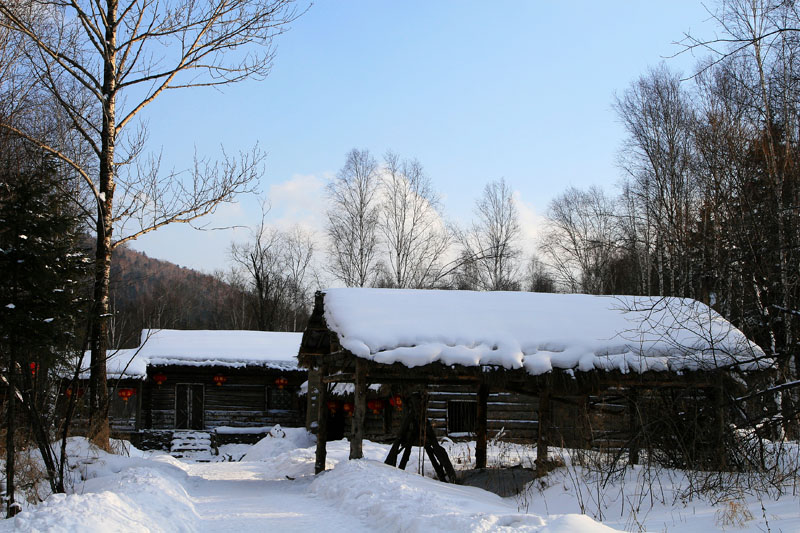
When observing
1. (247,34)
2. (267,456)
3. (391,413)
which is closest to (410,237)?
(391,413)

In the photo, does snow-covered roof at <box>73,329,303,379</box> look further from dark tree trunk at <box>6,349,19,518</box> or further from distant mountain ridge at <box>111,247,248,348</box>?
dark tree trunk at <box>6,349,19,518</box>

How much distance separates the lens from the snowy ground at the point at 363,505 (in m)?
6.41

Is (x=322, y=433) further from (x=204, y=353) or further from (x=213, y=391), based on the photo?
(x=213, y=391)

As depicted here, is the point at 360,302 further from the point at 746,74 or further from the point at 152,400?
the point at 152,400

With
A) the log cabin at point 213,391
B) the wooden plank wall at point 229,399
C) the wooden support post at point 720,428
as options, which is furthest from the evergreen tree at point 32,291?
the wooden plank wall at point 229,399

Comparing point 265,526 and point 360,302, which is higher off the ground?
point 360,302

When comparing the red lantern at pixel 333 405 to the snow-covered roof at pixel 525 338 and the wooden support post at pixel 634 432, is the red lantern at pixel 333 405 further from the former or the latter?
the wooden support post at pixel 634 432

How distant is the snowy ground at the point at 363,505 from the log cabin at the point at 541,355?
3.30ft

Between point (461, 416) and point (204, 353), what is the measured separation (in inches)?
418

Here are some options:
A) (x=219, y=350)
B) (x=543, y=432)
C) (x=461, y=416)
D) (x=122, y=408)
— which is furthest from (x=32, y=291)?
(x=122, y=408)

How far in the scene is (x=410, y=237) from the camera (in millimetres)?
32812

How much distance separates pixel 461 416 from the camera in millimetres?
24500

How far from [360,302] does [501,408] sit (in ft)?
38.7

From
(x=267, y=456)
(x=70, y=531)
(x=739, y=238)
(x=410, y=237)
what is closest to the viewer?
(x=70, y=531)
